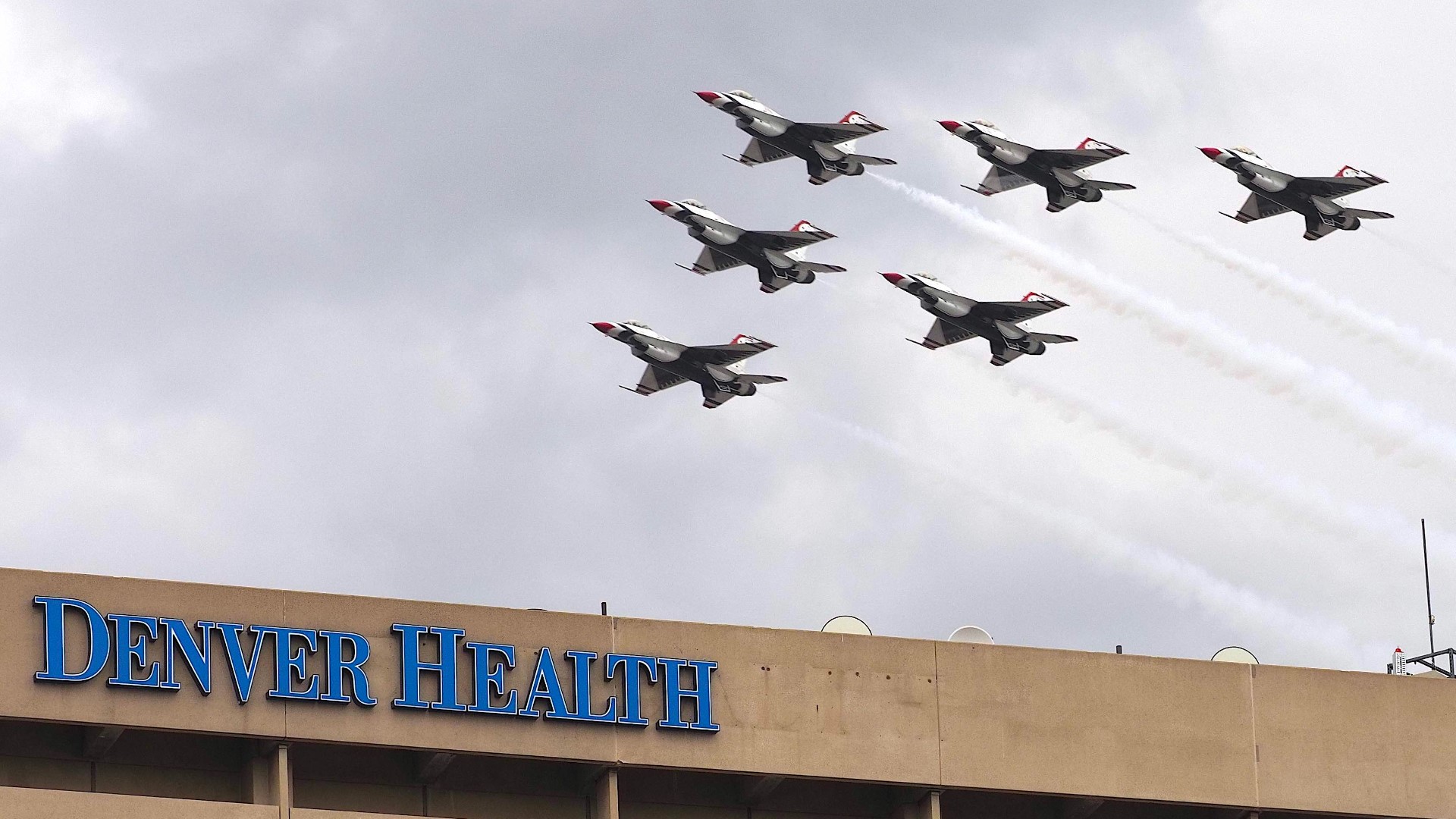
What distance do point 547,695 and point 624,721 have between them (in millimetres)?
1639

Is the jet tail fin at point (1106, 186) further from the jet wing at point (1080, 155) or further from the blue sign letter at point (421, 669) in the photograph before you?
the blue sign letter at point (421, 669)

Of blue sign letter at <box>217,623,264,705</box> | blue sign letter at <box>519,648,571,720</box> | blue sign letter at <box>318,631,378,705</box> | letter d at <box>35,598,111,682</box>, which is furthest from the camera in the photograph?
blue sign letter at <box>519,648,571,720</box>

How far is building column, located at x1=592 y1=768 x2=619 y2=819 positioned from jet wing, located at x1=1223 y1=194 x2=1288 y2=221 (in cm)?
5438

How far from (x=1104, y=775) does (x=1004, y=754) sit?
→ 92.3 inches

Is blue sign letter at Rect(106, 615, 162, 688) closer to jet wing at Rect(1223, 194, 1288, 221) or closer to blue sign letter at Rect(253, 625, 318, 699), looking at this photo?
blue sign letter at Rect(253, 625, 318, 699)

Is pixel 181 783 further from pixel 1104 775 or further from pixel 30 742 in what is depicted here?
pixel 1104 775

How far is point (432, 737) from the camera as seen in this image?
1919 inches

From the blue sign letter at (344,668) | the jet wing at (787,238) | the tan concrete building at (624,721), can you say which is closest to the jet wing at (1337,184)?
the jet wing at (787,238)

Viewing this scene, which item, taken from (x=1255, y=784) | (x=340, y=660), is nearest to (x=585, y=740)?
(x=340, y=660)

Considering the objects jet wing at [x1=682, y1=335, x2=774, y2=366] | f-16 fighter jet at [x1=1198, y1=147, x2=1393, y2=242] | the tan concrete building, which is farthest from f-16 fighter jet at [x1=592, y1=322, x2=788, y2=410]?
the tan concrete building

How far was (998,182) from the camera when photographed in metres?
101

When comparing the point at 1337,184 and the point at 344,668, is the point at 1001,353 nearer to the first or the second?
the point at 1337,184

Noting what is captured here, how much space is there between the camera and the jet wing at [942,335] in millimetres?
100250

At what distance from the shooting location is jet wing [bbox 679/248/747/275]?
328 feet
